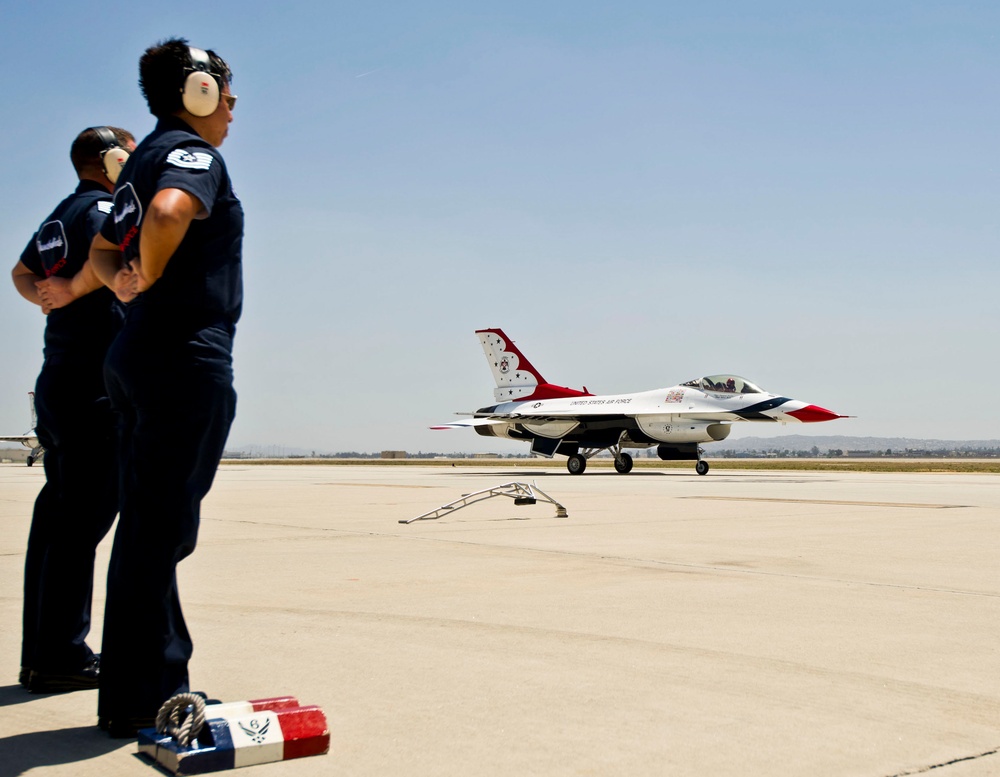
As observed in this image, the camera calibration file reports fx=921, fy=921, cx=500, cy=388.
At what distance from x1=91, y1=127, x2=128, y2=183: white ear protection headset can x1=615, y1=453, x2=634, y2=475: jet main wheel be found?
89.1 feet

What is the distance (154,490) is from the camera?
2559 mm

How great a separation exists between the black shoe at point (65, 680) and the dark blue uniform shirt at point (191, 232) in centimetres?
125

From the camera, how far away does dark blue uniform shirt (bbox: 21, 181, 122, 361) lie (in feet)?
10.7

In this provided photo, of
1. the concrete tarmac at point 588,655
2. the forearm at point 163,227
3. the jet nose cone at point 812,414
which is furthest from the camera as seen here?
the jet nose cone at point 812,414

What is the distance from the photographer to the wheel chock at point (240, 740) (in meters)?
2.21

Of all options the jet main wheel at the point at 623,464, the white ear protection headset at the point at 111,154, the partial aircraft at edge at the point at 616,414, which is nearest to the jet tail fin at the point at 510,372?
the partial aircraft at edge at the point at 616,414

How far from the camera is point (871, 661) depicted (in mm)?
3326

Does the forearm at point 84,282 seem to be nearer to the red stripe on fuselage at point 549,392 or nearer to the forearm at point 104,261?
the forearm at point 104,261

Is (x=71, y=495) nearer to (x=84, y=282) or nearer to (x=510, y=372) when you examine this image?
(x=84, y=282)

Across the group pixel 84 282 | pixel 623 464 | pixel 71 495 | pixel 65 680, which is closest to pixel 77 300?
pixel 84 282

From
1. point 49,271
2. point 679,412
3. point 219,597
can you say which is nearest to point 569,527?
point 219,597

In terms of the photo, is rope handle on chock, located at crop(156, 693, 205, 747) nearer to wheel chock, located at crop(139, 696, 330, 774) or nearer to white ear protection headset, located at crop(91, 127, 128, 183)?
wheel chock, located at crop(139, 696, 330, 774)

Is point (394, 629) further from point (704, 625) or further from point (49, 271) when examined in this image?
point (49, 271)

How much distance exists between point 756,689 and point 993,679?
85cm
